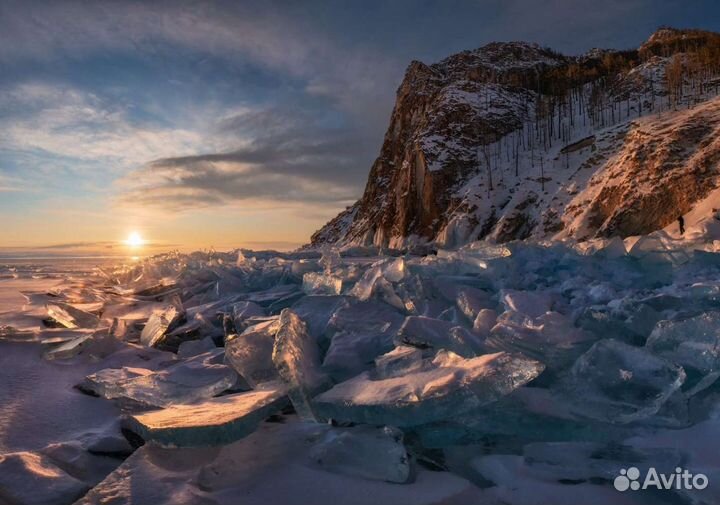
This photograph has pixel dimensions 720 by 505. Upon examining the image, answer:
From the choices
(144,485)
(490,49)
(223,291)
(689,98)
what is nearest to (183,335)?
(223,291)

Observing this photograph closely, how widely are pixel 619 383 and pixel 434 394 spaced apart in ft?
3.43

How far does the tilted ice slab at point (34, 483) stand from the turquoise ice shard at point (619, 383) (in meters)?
2.23

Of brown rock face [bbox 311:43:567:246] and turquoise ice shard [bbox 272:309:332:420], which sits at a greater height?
brown rock face [bbox 311:43:567:246]

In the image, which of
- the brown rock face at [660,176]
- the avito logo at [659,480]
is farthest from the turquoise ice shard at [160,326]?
the brown rock face at [660,176]

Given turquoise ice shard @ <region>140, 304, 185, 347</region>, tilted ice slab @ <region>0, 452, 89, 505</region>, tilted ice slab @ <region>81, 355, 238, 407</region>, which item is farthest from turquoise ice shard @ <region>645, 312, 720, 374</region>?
turquoise ice shard @ <region>140, 304, 185, 347</region>

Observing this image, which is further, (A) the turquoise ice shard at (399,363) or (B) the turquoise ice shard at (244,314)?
(B) the turquoise ice shard at (244,314)

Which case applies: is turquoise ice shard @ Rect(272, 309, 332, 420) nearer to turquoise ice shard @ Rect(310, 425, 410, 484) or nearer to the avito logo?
turquoise ice shard @ Rect(310, 425, 410, 484)

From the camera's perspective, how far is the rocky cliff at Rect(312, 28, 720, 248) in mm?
29139

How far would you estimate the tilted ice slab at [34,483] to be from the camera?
1684 millimetres

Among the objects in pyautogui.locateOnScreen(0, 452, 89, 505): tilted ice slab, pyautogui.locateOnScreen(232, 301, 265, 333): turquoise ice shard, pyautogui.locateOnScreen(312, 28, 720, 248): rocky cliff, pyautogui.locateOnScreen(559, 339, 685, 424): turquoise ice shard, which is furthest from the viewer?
pyautogui.locateOnScreen(312, 28, 720, 248): rocky cliff

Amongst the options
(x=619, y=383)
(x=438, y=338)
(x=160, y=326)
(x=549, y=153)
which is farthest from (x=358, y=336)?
(x=549, y=153)

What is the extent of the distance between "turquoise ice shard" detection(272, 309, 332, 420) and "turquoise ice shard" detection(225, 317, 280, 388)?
183mm

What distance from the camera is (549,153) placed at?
49.0 m

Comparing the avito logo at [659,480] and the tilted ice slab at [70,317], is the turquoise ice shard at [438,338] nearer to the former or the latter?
the avito logo at [659,480]
